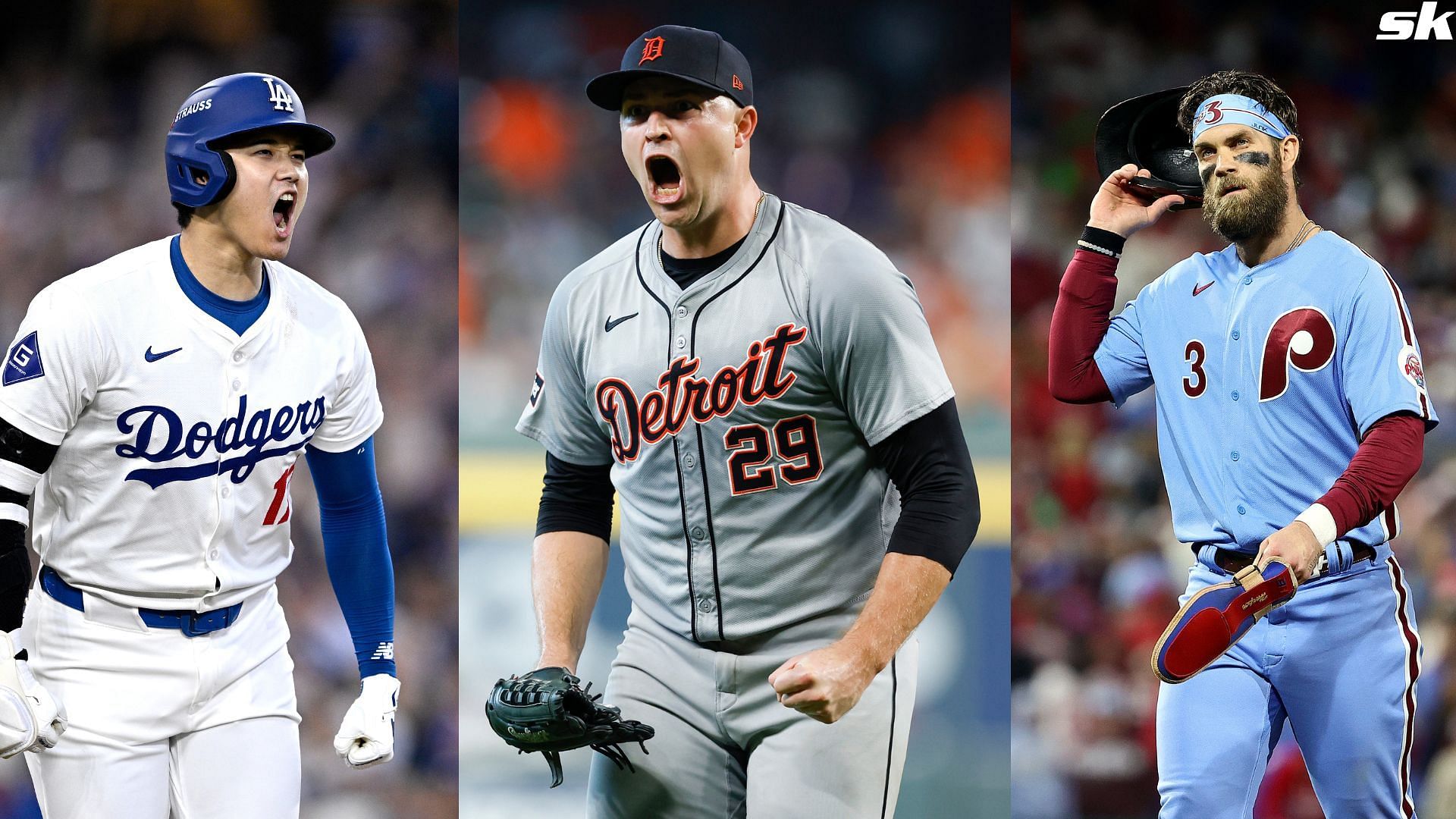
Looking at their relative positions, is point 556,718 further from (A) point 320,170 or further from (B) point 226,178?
(A) point 320,170

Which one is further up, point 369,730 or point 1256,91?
point 1256,91

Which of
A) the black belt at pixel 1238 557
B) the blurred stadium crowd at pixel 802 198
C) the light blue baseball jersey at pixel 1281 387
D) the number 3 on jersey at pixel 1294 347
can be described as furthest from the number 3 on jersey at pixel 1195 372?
the blurred stadium crowd at pixel 802 198

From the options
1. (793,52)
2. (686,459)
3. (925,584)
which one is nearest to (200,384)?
(686,459)

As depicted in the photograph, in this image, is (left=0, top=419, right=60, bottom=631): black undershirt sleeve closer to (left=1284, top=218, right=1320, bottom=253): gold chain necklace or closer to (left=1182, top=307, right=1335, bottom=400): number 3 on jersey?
(left=1182, top=307, right=1335, bottom=400): number 3 on jersey

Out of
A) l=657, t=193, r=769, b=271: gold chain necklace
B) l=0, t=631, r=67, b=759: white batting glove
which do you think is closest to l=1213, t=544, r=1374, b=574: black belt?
l=657, t=193, r=769, b=271: gold chain necklace

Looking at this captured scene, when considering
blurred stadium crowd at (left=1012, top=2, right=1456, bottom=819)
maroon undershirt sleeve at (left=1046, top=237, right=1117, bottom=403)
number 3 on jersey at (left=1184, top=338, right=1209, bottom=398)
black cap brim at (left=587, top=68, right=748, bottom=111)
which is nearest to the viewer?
black cap brim at (left=587, top=68, right=748, bottom=111)

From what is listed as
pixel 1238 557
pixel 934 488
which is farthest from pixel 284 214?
pixel 1238 557

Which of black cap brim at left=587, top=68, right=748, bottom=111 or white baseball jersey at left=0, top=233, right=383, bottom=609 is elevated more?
black cap brim at left=587, top=68, right=748, bottom=111
